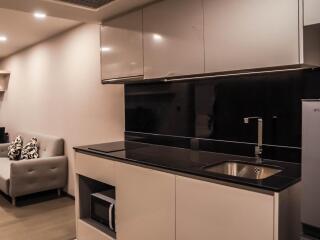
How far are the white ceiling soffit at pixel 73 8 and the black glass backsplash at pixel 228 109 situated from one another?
0.74 meters

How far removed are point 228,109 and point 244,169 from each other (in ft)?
1.60

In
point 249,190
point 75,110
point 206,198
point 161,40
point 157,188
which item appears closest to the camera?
point 249,190

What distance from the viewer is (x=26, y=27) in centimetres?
393

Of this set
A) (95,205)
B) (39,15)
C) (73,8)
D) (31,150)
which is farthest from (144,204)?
(31,150)

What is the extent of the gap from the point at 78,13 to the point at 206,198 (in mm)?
2035

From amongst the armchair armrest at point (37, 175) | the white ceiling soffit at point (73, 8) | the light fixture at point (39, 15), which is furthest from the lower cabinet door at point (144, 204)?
the armchair armrest at point (37, 175)

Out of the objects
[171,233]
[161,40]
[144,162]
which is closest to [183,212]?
[171,233]

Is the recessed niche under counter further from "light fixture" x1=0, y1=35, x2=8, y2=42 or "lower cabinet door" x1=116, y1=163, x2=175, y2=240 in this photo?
"light fixture" x1=0, y1=35, x2=8, y2=42

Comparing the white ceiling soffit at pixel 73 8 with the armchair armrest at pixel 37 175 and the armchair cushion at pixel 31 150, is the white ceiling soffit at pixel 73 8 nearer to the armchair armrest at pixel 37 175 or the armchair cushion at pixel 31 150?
the armchair armrest at pixel 37 175

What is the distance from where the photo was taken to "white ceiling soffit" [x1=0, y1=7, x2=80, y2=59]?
3469mm

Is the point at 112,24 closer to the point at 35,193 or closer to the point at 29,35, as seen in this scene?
the point at 29,35

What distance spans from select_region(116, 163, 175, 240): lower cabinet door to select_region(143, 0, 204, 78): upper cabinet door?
0.78 metres

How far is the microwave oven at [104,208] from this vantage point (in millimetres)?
2498

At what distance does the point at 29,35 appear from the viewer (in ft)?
14.4
